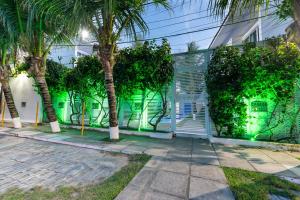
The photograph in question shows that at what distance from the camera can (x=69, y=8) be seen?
443 cm

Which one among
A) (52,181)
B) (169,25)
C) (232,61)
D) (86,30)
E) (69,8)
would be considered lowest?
(52,181)

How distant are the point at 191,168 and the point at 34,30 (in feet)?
25.5

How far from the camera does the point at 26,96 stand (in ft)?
35.2

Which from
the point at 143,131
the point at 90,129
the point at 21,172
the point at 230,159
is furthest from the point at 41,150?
the point at 230,159

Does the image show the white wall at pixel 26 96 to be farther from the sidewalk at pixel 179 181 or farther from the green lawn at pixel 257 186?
the green lawn at pixel 257 186

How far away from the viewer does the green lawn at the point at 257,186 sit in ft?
8.14

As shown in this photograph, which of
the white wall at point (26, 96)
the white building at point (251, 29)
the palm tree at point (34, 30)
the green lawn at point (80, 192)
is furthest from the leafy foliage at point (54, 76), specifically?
the white building at point (251, 29)

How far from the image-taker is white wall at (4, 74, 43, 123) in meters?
10.4

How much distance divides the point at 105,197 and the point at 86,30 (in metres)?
4.73

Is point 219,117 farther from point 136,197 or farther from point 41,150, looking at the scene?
point 41,150

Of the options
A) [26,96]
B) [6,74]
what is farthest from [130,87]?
[26,96]

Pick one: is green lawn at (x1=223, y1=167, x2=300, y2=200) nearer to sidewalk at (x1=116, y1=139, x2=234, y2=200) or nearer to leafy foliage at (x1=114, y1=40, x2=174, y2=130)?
sidewalk at (x1=116, y1=139, x2=234, y2=200)

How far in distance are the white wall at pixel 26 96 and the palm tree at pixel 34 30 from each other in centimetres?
409

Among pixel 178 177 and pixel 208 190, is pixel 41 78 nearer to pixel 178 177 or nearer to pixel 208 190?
pixel 178 177
